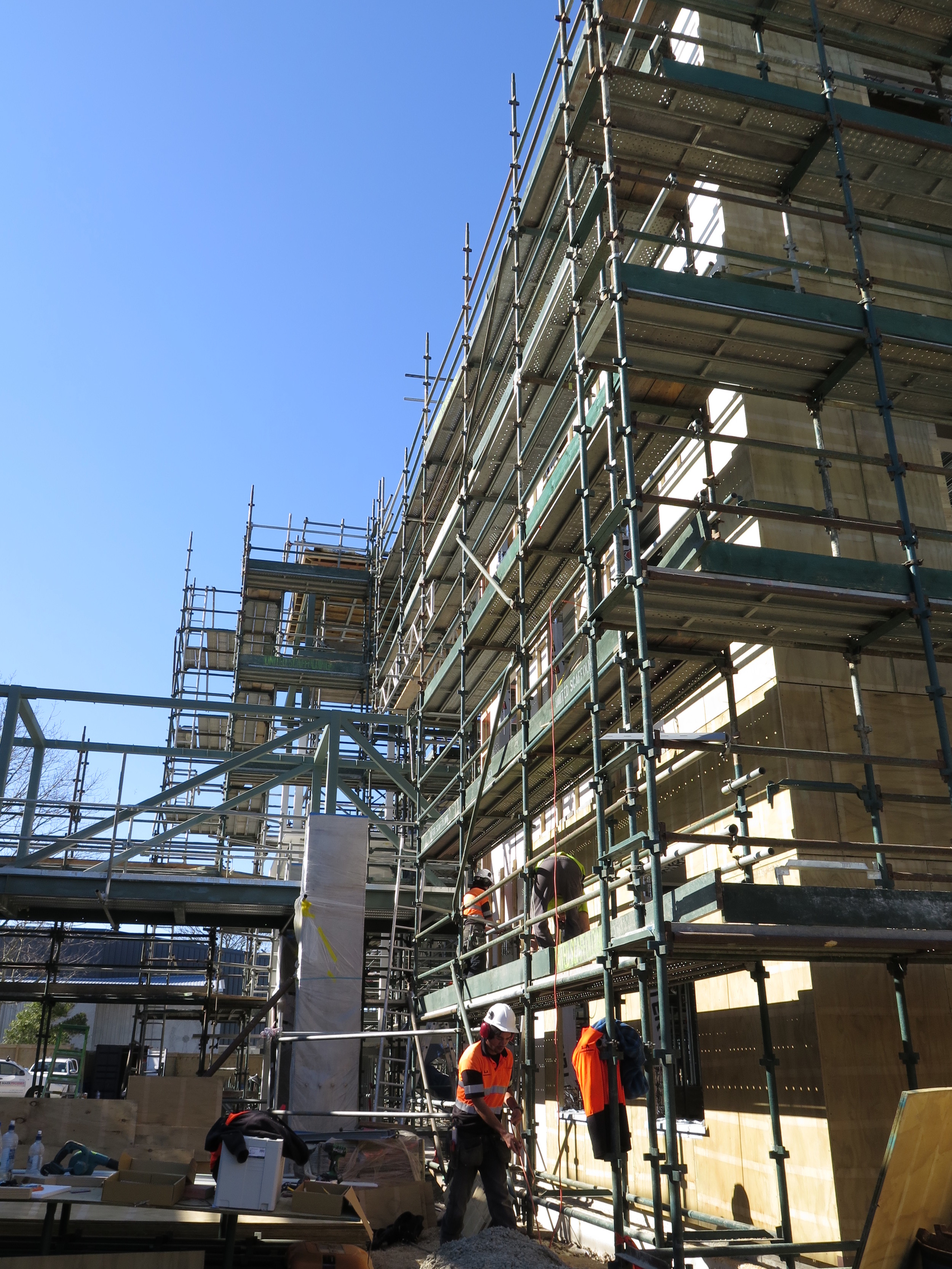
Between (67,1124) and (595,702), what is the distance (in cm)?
722

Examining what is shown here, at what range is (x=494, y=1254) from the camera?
23.7 ft

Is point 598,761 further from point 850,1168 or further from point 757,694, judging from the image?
point 850,1168

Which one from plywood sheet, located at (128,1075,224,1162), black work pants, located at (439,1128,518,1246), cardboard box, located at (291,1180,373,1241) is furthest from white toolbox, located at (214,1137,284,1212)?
plywood sheet, located at (128,1075,224,1162)

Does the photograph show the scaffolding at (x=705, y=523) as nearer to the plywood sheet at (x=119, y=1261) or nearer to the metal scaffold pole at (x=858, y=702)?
the metal scaffold pole at (x=858, y=702)

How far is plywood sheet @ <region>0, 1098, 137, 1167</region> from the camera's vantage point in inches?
411

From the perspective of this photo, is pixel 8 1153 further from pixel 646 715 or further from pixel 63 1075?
pixel 63 1075

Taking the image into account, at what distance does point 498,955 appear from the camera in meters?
14.0

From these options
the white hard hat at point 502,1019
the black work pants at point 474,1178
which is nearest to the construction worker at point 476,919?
the white hard hat at point 502,1019

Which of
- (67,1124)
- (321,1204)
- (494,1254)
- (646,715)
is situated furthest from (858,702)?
(67,1124)

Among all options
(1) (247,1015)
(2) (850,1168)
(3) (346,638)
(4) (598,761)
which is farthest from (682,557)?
(3) (346,638)

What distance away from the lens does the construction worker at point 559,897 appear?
10227 millimetres

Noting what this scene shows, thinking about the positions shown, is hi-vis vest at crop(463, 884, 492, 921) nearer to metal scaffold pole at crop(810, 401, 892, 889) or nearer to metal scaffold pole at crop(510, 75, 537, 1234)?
metal scaffold pole at crop(510, 75, 537, 1234)

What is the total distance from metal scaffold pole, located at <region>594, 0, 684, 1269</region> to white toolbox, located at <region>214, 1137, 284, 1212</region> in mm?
2384

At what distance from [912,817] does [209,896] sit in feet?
33.8
